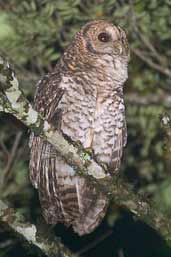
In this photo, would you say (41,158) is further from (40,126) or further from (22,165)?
(22,165)

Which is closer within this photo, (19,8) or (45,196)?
(45,196)

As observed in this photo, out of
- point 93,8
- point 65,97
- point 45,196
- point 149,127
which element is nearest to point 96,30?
point 65,97

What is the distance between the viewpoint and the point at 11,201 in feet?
28.4

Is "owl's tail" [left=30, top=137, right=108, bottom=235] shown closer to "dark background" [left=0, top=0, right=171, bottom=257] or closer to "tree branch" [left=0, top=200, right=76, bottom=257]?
"tree branch" [left=0, top=200, right=76, bottom=257]

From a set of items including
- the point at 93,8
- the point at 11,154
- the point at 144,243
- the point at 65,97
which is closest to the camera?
the point at 65,97

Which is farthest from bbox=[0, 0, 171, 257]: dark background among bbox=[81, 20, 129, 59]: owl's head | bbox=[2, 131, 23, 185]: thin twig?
bbox=[81, 20, 129, 59]: owl's head

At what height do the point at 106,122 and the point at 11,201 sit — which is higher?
the point at 106,122

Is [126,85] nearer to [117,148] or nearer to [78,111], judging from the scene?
[117,148]

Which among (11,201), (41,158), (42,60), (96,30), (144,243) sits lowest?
(144,243)

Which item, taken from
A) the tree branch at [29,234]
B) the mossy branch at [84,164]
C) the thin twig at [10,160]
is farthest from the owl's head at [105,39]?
the thin twig at [10,160]

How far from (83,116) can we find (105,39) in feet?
1.26

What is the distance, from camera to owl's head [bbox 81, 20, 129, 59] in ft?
19.5

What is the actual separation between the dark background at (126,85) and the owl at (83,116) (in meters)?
1.21

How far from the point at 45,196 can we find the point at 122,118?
19.9 inches
